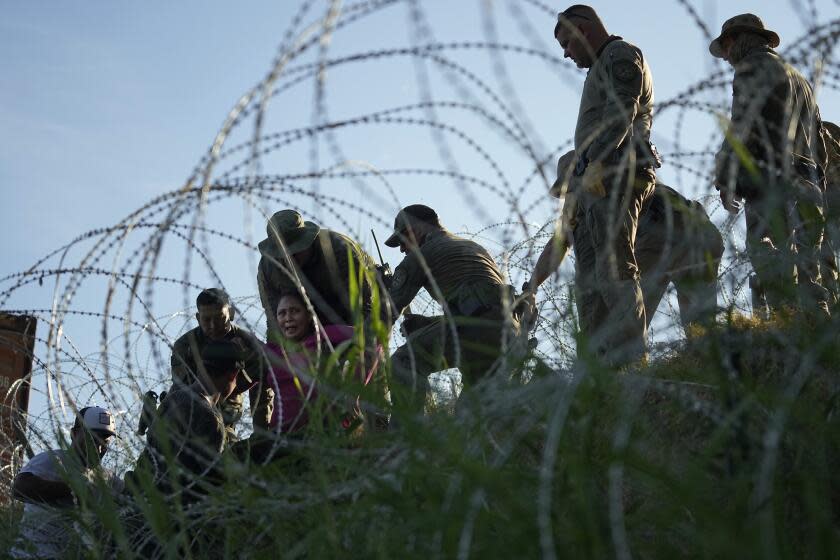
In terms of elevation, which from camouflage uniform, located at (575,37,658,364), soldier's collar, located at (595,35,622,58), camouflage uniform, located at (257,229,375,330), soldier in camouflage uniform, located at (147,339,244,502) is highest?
soldier's collar, located at (595,35,622,58)

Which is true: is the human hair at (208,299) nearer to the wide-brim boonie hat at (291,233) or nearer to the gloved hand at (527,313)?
the wide-brim boonie hat at (291,233)

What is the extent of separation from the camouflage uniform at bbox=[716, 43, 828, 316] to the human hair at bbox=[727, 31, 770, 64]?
0.14ft

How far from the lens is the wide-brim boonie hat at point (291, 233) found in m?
5.31

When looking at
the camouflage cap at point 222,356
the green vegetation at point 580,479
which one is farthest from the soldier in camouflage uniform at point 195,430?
the green vegetation at point 580,479

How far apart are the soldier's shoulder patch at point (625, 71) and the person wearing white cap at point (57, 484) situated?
8.25 ft

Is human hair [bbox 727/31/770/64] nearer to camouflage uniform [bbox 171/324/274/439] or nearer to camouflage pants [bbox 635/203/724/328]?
camouflage pants [bbox 635/203/724/328]

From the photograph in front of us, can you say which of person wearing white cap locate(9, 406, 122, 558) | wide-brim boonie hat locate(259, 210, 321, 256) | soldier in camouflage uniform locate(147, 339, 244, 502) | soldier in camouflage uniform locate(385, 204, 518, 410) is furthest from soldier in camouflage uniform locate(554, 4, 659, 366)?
person wearing white cap locate(9, 406, 122, 558)

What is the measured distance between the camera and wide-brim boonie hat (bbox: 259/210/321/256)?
5.31 meters

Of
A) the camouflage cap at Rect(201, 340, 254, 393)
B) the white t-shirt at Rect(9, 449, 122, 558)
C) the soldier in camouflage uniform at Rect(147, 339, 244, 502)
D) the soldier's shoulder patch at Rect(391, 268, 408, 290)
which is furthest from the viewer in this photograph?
the soldier's shoulder patch at Rect(391, 268, 408, 290)

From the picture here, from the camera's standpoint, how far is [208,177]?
280cm

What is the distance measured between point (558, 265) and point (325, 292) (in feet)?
9.84

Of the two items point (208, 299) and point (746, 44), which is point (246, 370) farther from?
point (746, 44)

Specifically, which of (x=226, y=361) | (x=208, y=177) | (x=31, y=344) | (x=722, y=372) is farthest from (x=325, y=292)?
(x=31, y=344)

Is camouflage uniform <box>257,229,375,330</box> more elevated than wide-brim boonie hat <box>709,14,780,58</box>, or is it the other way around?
wide-brim boonie hat <box>709,14,780,58</box>
